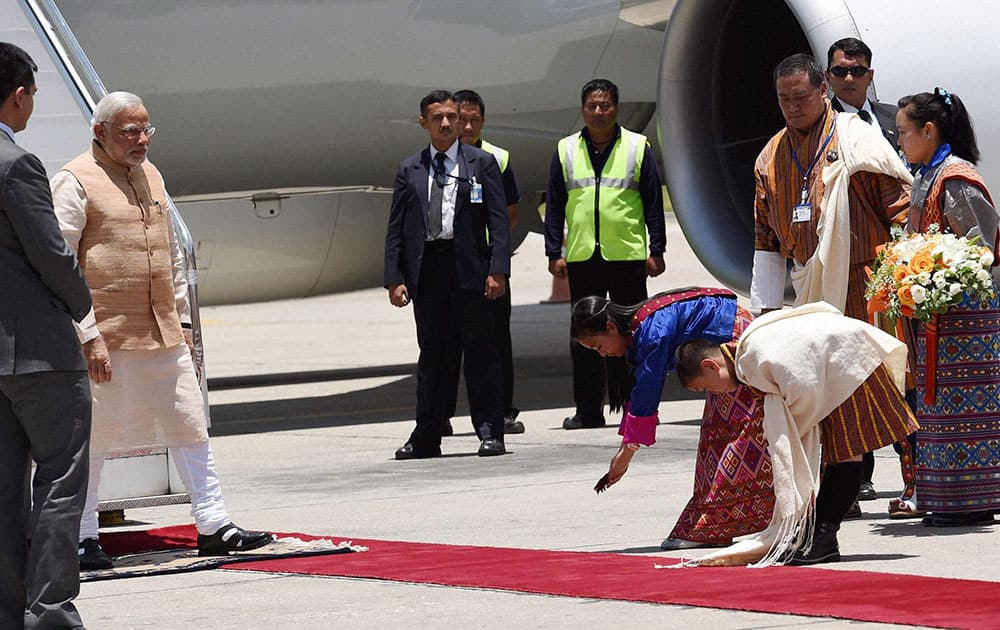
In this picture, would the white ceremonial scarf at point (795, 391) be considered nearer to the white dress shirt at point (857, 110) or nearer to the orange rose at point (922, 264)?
the orange rose at point (922, 264)

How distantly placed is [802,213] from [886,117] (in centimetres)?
97

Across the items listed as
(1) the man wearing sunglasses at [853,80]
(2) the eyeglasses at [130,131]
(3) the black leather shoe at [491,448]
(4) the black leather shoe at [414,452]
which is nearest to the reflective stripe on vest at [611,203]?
(3) the black leather shoe at [491,448]

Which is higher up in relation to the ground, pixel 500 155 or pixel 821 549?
pixel 500 155

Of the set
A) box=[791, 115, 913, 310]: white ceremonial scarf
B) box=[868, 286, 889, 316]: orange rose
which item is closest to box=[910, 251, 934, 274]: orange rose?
box=[868, 286, 889, 316]: orange rose

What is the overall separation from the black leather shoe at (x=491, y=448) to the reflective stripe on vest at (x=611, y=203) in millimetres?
1289

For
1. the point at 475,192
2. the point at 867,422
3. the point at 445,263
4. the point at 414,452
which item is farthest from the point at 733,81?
the point at 867,422

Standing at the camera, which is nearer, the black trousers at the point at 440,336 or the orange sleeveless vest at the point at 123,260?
the orange sleeveless vest at the point at 123,260

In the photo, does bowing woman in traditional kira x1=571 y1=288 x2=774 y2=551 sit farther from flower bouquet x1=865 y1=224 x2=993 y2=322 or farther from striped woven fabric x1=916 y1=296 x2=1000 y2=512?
striped woven fabric x1=916 y1=296 x2=1000 y2=512

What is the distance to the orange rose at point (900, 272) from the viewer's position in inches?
237

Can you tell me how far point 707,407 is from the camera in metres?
6.00

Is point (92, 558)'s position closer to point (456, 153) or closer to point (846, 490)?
point (846, 490)

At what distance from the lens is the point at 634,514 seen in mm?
6715

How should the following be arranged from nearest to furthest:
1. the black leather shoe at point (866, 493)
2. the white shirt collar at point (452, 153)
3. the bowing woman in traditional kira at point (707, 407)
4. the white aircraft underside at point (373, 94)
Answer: the bowing woman in traditional kira at point (707, 407) → the black leather shoe at point (866, 493) → the white shirt collar at point (452, 153) → the white aircraft underside at point (373, 94)

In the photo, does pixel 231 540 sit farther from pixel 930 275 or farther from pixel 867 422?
pixel 930 275
